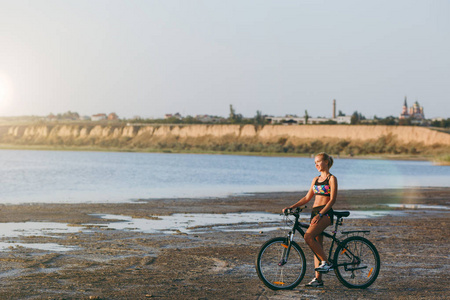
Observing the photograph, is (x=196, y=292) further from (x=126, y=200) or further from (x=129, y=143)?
(x=129, y=143)

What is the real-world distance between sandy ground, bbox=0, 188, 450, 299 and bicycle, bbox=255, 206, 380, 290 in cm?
20

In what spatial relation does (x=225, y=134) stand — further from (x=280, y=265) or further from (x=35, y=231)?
(x=280, y=265)

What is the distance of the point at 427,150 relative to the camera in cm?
12988

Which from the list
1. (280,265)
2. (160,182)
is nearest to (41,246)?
(280,265)

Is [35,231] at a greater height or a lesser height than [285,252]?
lesser

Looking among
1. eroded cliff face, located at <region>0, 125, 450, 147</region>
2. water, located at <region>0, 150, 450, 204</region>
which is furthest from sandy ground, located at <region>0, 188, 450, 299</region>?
eroded cliff face, located at <region>0, 125, 450, 147</region>

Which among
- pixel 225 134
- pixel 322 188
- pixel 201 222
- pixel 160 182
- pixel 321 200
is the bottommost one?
pixel 201 222

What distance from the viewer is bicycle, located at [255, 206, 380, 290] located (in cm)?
965

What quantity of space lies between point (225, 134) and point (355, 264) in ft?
527

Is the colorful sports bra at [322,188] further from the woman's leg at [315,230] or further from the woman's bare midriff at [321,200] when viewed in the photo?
the woman's leg at [315,230]

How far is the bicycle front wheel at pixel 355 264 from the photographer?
987 centimetres

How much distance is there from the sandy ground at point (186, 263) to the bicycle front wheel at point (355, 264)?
19cm

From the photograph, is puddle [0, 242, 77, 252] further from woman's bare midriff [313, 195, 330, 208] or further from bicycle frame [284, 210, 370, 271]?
woman's bare midriff [313, 195, 330, 208]

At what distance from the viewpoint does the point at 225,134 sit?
170500 mm
